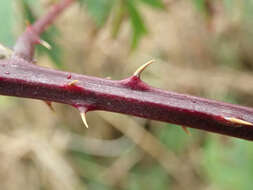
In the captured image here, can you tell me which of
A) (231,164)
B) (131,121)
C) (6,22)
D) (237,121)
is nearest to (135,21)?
(6,22)

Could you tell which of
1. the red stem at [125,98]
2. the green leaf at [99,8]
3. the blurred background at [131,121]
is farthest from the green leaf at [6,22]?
the blurred background at [131,121]

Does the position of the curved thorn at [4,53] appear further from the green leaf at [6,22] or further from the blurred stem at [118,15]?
the blurred stem at [118,15]

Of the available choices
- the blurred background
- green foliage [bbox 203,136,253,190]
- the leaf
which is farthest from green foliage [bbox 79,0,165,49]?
the blurred background

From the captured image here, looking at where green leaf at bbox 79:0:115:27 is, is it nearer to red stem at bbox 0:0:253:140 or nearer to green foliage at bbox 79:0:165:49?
green foliage at bbox 79:0:165:49

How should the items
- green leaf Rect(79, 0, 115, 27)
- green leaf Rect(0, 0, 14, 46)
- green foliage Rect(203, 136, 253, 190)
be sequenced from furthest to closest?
green foliage Rect(203, 136, 253, 190) < green leaf Rect(79, 0, 115, 27) < green leaf Rect(0, 0, 14, 46)

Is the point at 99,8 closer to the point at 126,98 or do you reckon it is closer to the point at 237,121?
the point at 126,98

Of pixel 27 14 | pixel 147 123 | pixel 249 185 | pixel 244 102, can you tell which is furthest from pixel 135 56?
pixel 27 14
